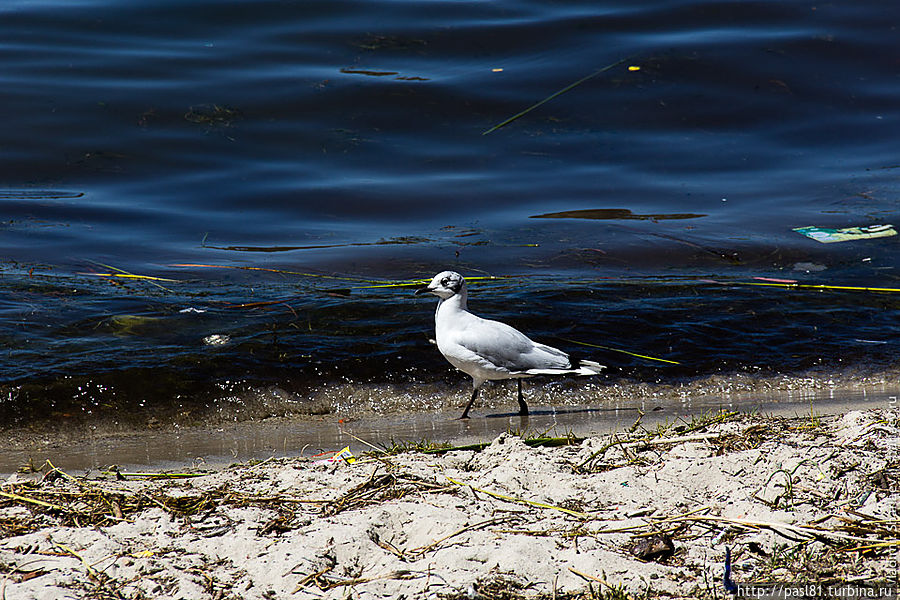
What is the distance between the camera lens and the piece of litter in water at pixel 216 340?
5970 millimetres

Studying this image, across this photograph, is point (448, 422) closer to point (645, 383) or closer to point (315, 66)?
point (645, 383)

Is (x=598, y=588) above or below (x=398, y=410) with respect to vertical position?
above

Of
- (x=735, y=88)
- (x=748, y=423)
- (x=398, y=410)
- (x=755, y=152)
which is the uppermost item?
(x=735, y=88)

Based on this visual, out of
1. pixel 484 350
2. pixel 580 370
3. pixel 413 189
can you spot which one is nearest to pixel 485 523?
pixel 484 350

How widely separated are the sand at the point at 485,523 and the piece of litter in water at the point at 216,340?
231 cm

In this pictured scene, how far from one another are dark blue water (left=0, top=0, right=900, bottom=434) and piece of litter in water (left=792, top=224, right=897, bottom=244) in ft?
0.55

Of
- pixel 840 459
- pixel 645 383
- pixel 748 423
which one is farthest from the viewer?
pixel 645 383

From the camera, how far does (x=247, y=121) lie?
37.0ft

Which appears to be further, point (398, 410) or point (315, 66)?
point (315, 66)

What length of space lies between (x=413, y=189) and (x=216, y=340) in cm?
440

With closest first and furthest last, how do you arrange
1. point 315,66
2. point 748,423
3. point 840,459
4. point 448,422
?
1. point 840,459
2. point 748,423
3. point 448,422
4. point 315,66

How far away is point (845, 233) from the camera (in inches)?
351

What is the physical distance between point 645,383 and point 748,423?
5.57 ft

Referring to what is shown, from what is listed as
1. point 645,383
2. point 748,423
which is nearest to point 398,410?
point 645,383
